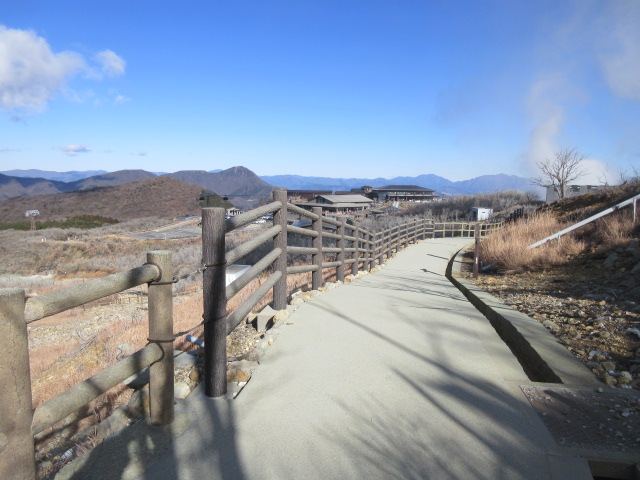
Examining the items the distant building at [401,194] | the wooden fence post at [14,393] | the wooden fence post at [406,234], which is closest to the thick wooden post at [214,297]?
the wooden fence post at [14,393]

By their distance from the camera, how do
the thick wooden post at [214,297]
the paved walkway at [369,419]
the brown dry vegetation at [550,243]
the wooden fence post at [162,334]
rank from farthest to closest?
the brown dry vegetation at [550,243], the thick wooden post at [214,297], the wooden fence post at [162,334], the paved walkway at [369,419]

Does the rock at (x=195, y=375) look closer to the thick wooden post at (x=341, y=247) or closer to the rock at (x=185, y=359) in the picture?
the rock at (x=185, y=359)

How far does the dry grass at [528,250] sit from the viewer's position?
9.58 metres

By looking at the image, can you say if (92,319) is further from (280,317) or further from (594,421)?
(594,421)

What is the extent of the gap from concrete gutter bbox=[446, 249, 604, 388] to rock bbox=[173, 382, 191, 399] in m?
2.75

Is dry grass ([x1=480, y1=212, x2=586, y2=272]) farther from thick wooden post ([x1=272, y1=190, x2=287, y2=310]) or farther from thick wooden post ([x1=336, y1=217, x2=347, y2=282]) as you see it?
thick wooden post ([x1=272, y1=190, x2=287, y2=310])

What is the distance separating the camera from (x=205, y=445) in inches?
93.7

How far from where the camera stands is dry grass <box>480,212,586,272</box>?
958 cm

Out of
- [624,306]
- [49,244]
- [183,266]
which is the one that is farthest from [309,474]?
[49,244]

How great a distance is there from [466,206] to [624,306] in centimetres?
5002

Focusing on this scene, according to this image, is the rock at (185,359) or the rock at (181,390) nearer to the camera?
the rock at (181,390)

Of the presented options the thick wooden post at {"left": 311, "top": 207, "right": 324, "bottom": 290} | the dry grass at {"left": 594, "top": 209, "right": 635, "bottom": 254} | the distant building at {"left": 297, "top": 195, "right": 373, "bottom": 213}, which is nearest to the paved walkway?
the thick wooden post at {"left": 311, "top": 207, "right": 324, "bottom": 290}

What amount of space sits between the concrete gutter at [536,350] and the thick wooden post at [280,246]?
2615mm

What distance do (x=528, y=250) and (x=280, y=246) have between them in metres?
7.26
